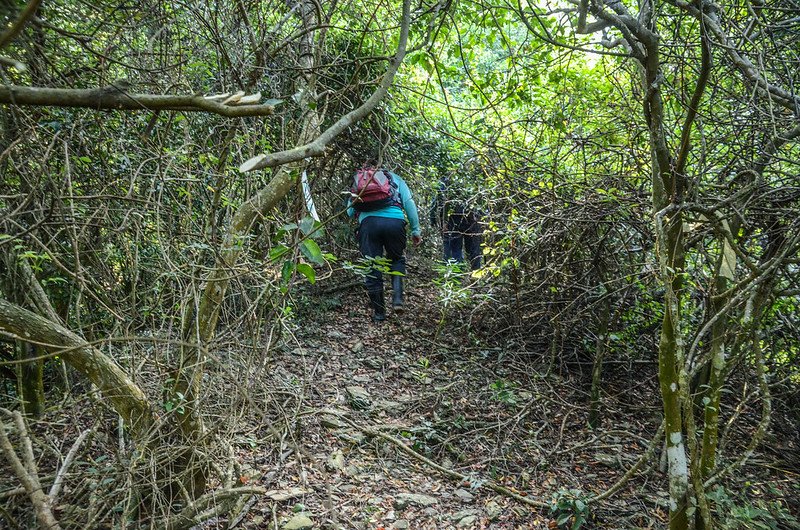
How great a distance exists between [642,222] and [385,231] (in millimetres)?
2842

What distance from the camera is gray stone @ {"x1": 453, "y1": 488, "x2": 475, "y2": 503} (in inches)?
161

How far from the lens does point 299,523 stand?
3.47 meters

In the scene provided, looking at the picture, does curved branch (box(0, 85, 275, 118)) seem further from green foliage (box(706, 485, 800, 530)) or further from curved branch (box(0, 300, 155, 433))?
green foliage (box(706, 485, 800, 530))

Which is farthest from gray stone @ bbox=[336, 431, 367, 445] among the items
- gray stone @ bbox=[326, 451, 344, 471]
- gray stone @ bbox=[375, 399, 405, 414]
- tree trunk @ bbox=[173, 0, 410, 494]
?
tree trunk @ bbox=[173, 0, 410, 494]

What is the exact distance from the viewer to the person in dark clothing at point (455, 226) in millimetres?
7205

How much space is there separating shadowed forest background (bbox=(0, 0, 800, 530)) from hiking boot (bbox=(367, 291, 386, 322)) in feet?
0.53

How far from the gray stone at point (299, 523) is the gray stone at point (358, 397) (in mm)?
1495

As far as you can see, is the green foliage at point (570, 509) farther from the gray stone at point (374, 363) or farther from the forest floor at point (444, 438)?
the gray stone at point (374, 363)

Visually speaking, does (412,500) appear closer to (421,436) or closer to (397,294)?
(421,436)

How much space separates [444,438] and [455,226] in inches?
139

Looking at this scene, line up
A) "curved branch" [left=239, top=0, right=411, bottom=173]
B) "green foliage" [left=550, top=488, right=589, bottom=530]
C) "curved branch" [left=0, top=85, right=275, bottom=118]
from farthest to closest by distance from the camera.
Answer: "green foliage" [left=550, top=488, right=589, bottom=530] → "curved branch" [left=239, top=0, right=411, bottom=173] → "curved branch" [left=0, top=85, right=275, bottom=118]

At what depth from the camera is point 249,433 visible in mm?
4031

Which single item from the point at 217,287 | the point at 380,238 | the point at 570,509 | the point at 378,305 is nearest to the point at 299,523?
the point at 217,287

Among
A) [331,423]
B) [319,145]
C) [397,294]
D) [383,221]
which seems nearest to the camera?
[319,145]
